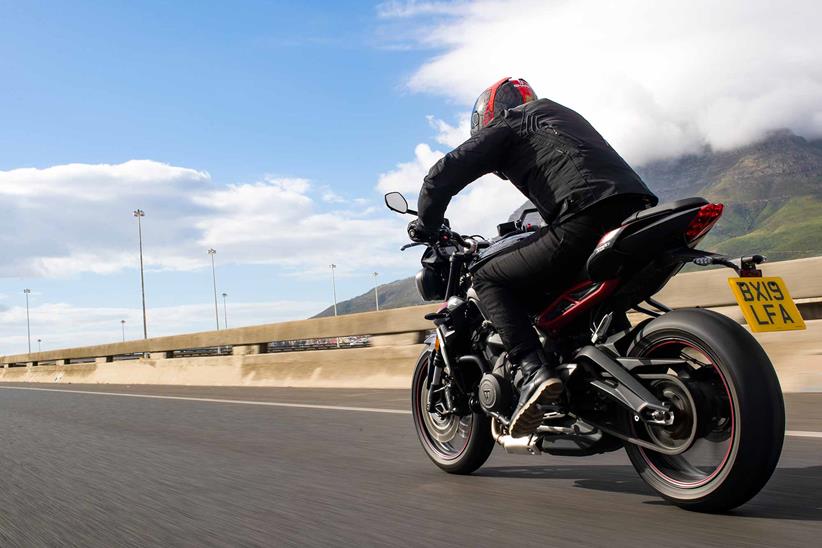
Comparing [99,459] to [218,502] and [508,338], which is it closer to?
[218,502]

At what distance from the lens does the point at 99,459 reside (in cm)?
613

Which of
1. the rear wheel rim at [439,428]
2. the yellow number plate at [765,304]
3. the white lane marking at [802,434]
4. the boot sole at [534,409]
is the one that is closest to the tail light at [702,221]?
the yellow number plate at [765,304]

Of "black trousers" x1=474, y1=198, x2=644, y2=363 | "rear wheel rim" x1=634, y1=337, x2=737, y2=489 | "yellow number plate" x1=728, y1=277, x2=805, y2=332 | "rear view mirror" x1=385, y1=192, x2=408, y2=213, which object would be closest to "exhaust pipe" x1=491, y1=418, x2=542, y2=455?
"black trousers" x1=474, y1=198, x2=644, y2=363

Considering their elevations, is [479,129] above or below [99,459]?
above

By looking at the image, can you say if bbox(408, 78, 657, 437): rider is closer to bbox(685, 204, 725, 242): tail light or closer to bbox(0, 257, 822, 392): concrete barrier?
bbox(685, 204, 725, 242): tail light

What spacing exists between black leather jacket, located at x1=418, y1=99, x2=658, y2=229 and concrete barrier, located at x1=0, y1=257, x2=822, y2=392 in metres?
3.53

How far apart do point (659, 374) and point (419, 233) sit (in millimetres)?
1796

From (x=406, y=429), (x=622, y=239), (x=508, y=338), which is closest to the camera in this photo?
(x=622, y=239)

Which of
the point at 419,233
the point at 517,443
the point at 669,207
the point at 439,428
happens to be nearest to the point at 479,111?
the point at 419,233

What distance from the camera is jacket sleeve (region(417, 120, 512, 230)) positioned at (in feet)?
13.1

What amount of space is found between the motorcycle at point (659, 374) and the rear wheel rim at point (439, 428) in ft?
1.57

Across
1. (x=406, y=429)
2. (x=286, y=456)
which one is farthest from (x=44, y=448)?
(x=406, y=429)

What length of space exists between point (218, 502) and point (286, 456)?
5.29ft

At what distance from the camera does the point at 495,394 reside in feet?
13.6
